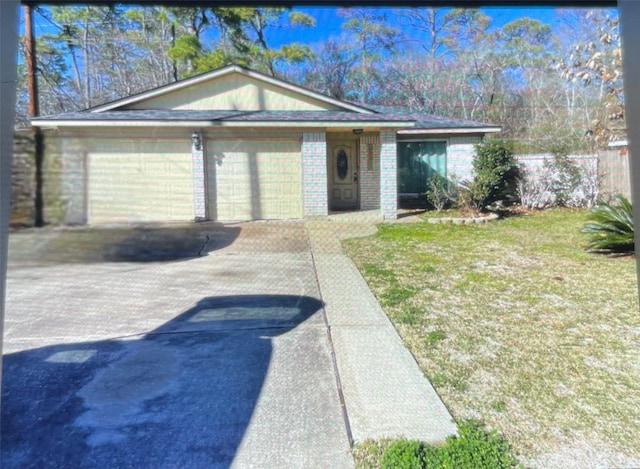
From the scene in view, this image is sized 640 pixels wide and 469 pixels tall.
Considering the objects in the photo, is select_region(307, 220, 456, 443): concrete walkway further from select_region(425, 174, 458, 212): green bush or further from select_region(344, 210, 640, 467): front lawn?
select_region(425, 174, 458, 212): green bush

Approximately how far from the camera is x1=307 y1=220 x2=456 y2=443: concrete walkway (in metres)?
2.12

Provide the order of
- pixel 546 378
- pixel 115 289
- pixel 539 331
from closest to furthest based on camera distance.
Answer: pixel 546 378
pixel 539 331
pixel 115 289

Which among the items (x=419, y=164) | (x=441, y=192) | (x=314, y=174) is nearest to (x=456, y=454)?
(x=314, y=174)

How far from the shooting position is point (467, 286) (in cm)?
473

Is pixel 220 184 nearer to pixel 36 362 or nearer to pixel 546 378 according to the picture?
pixel 36 362

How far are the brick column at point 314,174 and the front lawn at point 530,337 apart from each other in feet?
10.6

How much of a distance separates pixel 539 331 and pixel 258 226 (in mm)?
6517

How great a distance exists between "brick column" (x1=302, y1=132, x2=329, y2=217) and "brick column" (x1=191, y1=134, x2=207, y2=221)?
228cm

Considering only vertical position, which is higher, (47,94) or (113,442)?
(47,94)

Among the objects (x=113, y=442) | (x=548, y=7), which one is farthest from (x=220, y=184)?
(x=548, y=7)

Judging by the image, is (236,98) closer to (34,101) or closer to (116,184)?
(116,184)

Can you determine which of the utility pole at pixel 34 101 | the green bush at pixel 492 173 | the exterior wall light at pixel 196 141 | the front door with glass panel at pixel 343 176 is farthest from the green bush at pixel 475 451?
the front door with glass panel at pixel 343 176

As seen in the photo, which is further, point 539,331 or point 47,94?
point 539,331

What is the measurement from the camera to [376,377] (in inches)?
104
